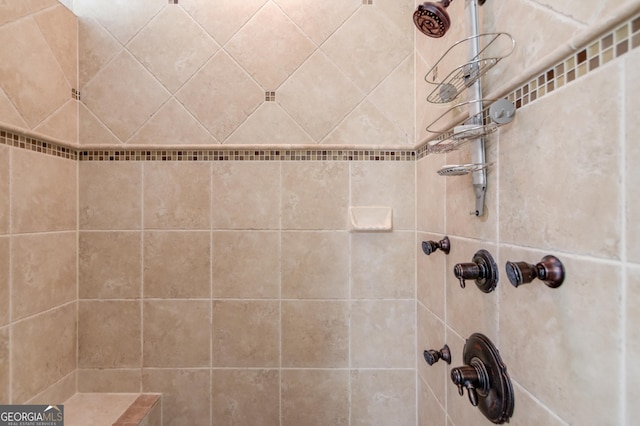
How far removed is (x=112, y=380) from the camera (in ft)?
3.82

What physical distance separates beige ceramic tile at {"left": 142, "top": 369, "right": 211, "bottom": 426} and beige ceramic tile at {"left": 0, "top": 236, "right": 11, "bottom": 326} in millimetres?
507

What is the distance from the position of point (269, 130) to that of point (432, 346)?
1064 millimetres

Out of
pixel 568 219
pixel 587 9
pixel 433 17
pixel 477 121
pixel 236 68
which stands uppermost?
pixel 236 68

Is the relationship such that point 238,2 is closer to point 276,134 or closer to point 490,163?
point 276,134

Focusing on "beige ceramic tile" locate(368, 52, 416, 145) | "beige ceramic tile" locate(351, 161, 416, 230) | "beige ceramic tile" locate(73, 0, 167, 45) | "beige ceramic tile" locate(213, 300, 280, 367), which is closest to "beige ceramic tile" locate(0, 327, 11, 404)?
"beige ceramic tile" locate(213, 300, 280, 367)

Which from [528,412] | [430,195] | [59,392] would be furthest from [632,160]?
[59,392]

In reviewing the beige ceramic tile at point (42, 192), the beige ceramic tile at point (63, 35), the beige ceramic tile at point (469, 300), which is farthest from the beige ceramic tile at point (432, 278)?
the beige ceramic tile at point (63, 35)

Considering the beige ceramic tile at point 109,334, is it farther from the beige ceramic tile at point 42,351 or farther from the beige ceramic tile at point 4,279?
the beige ceramic tile at point 4,279

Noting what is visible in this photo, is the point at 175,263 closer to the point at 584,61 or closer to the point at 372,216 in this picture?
the point at 372,216

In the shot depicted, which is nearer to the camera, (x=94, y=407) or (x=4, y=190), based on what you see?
(x=4, y=190)

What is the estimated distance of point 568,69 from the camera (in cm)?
50

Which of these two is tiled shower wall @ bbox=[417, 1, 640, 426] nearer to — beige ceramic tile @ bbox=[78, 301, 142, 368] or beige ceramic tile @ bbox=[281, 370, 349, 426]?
beige ceramic tile @ bbox=[281, 370, 349, 426]

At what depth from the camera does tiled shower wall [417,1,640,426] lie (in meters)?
0.40

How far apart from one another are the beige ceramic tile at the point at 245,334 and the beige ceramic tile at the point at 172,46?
964 millimetres
